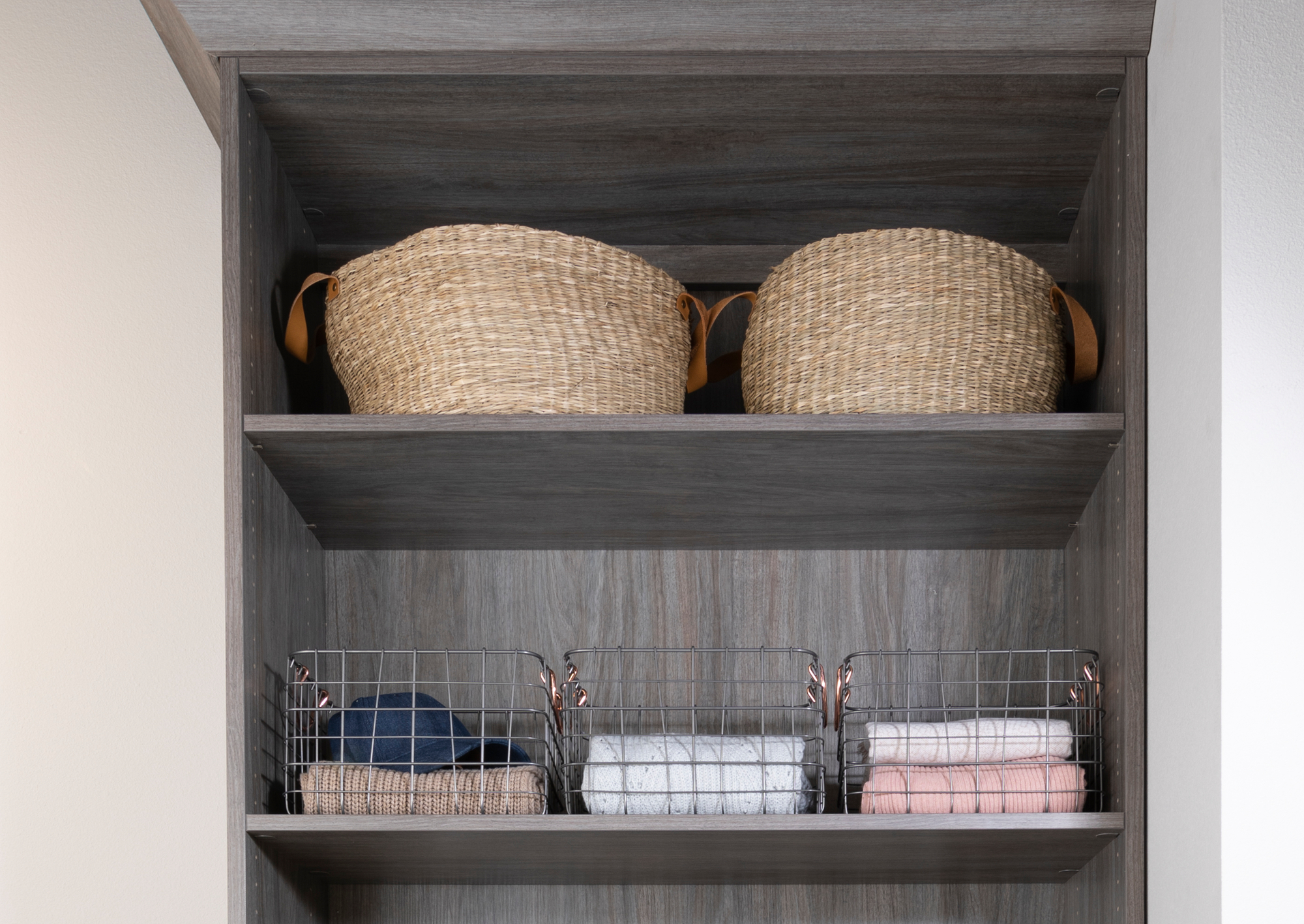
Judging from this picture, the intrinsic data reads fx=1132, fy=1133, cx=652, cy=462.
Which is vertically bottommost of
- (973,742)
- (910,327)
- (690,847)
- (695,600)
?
(690,847)

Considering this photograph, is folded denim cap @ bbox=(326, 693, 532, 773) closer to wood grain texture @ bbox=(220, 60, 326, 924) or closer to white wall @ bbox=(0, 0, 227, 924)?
wood grain texture @ bbox=(220, 60, 326, 924)

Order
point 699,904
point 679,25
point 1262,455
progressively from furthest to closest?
point 699,904, point 679,25, point 1262,455

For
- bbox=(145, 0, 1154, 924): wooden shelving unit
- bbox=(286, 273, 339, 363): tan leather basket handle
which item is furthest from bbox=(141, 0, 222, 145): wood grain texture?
bbox=(286, 273, 339, 363): tan leather basket handle

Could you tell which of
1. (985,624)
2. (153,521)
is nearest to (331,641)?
(153,521)

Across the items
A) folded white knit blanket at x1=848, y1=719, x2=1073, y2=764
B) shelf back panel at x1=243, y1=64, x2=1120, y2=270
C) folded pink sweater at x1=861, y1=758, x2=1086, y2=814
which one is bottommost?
folded pink sweater at x1=861, y1=758, x2=1086, y2=814

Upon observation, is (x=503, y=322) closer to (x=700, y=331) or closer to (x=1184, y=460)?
(x=700, y=331)

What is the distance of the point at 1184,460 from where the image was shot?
1.00 metres

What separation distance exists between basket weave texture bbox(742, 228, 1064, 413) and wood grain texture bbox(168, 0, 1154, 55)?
0.63 ft

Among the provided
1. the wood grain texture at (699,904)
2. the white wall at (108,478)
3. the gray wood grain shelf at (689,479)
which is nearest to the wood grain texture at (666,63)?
the gray wood grain shelf at (689,479)

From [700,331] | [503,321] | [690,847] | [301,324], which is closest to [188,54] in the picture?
[301,324]

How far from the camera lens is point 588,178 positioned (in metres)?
1.31

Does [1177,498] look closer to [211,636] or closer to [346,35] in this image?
[346,35]

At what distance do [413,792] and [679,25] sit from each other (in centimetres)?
79

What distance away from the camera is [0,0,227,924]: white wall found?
147 centimetres
